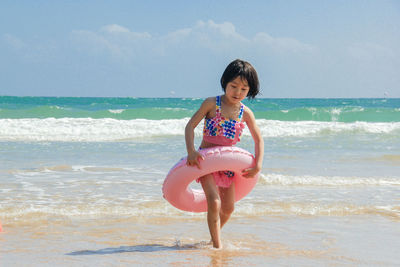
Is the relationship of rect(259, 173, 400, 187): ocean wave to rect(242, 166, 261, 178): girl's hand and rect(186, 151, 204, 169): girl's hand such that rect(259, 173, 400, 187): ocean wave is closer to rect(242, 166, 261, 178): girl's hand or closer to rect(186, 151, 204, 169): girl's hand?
rect(242, 166, 261, 178): girl's hand

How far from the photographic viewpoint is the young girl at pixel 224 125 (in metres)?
3.42

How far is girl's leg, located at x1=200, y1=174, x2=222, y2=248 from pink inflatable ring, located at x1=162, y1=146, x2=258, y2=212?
94 millimetres

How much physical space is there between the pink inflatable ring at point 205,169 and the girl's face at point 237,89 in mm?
355

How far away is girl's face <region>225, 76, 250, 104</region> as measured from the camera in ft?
11.2

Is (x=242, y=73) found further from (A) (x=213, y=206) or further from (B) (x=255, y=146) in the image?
(A) (x=213, y=206)

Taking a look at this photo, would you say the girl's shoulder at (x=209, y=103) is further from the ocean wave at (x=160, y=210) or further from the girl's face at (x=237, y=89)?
the ocean wave at (x=160, y=210)

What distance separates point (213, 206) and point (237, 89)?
822 mm

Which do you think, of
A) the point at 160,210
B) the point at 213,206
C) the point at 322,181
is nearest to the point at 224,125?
the point at 213,206

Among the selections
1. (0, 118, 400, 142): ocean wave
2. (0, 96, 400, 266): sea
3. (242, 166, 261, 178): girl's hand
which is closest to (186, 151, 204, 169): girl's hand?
(242, 166, 261, 178): girl's hand

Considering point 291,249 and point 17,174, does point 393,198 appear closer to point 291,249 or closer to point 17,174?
point 291,249

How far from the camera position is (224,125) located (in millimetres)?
3545

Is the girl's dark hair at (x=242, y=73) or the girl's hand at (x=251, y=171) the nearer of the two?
the girl's dark hair at (x=242, y=73)

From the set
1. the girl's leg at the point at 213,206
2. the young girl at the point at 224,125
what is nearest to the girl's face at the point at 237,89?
the young girl at the point at 224,125

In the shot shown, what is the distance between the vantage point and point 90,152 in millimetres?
10000
